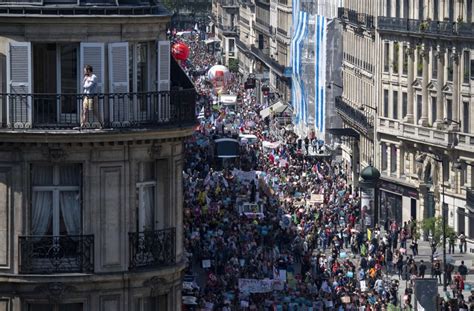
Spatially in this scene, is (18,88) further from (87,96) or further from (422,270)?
(422,270)

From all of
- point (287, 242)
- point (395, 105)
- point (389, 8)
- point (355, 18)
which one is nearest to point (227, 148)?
point (395, 105)

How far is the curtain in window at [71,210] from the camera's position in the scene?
1202 inches

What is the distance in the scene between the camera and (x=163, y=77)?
103 ft

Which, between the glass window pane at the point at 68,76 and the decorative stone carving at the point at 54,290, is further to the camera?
the glass window pane at the point at 68,76

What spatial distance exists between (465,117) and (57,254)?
7019cm

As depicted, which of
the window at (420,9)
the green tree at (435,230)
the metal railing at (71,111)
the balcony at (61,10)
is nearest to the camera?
the balcony at (61,10)

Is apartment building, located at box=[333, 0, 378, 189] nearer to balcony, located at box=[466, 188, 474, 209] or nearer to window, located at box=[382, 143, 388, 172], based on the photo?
window, located at box=[382, 143, 388, 172]

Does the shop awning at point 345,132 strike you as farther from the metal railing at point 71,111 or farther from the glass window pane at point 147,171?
the metal railing at point 71,111

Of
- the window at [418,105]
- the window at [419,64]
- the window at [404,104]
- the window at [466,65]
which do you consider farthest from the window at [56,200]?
the window at [404,104]

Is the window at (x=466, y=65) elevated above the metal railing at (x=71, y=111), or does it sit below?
below

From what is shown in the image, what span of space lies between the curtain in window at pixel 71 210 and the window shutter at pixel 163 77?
5.76 feet

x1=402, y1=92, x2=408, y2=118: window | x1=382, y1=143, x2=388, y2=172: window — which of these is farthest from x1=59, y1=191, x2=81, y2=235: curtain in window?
x1=382, y1=143, x2=388, y2=172: window

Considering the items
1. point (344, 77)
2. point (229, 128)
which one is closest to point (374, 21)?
point (344, 77)

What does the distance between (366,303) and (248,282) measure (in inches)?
165
